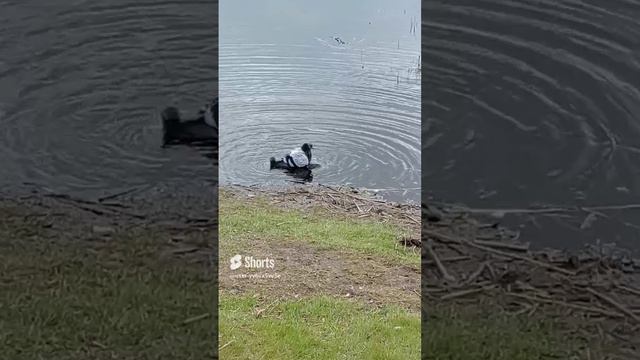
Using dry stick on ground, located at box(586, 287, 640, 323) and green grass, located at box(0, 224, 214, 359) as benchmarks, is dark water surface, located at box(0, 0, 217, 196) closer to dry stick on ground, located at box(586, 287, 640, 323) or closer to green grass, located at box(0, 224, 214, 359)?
green grass, located at box(0, 224, 214, 359)

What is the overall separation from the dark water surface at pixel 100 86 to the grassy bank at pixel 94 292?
97 millimetres

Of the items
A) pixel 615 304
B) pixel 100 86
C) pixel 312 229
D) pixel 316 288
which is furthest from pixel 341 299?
pixel 100 86

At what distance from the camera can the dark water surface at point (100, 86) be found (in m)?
1.51

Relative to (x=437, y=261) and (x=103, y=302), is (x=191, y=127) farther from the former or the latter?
(x=437, y=261)

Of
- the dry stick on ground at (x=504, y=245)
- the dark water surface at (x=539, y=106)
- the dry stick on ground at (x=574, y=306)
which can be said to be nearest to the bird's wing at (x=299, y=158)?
the dark water surface at (x=539, y=106)

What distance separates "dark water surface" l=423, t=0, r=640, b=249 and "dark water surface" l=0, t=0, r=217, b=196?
1.54 ft

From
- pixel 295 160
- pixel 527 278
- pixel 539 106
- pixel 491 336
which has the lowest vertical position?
pixel 491 336

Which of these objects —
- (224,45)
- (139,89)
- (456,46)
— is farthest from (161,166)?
(456,46)

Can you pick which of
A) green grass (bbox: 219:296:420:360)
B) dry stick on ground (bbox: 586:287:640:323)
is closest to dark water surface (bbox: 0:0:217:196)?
green grass (bbox: 219:296:420:360)

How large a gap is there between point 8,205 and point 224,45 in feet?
1.84

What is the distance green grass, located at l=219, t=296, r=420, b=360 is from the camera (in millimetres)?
1427

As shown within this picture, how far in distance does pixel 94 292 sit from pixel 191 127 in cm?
37

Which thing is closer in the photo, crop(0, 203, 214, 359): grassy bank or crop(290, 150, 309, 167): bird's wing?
crop(0, 203, 214, 359): grassy bank

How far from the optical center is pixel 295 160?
158 cm
